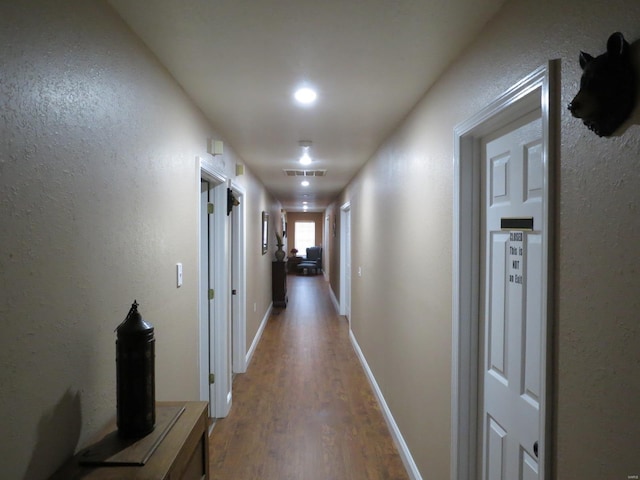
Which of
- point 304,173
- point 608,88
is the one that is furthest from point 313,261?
point 608,88

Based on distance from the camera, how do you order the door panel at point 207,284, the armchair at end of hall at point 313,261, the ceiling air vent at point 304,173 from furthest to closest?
1. the armchair at end of hall at point 313,261
2. the ceiling air vent at point 304,173
3. the door panel at point 207,284

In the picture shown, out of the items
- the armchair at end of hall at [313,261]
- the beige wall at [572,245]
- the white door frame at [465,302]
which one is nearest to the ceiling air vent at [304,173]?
the beige wall at [572,245]

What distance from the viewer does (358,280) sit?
4797mm

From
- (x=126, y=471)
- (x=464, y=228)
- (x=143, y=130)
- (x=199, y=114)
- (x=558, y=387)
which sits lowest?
(x=126, y=471)

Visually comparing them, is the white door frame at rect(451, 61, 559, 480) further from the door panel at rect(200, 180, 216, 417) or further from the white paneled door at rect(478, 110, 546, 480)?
the door panel at rect(200, 180, 216, 417)

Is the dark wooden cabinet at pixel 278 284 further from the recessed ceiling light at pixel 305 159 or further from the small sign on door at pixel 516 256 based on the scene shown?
the small sign on door at pixel 516 256

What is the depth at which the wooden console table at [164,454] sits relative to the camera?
3.16ft

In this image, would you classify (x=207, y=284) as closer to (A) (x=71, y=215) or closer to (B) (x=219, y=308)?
(B) (x=219, y=308)

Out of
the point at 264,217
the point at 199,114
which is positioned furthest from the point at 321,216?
the point at 199,114

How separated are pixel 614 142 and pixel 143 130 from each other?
62.7 inches

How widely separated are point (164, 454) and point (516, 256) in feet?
4.39

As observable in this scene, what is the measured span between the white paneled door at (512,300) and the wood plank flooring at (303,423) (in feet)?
3.86

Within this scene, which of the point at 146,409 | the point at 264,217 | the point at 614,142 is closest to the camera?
the point at 614,142

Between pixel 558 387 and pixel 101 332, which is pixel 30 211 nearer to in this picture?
pixel 101 332
